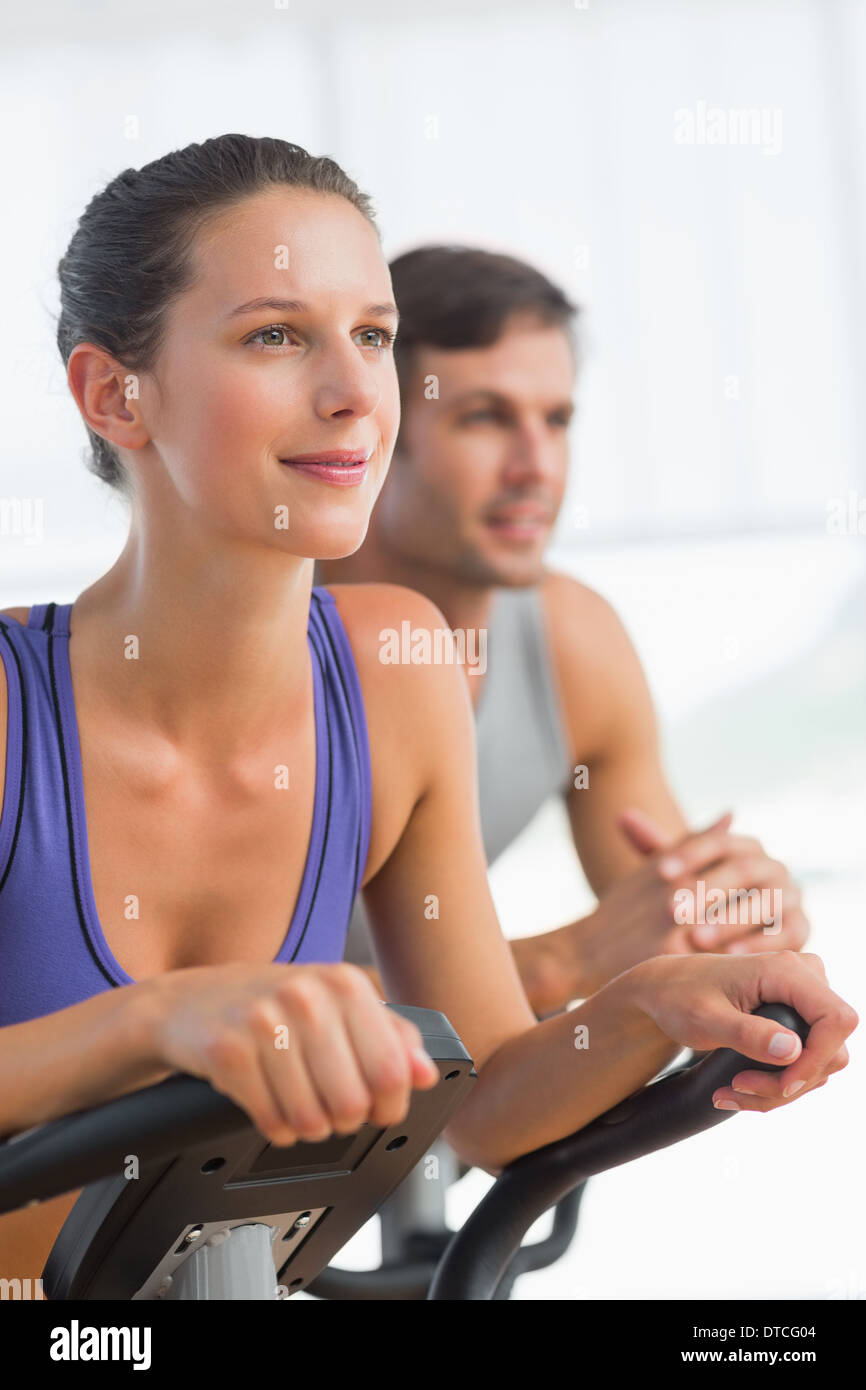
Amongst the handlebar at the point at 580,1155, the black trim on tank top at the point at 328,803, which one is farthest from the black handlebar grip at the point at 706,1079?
the black trim on tank top at the point at 328,803

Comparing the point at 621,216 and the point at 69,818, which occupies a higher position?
the point at 621,216

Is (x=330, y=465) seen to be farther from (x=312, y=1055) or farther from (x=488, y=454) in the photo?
(x=488, y=454)

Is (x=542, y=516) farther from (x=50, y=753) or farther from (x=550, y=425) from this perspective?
(x=50, y=753)

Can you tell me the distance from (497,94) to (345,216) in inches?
144

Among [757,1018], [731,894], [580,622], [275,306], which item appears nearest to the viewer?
[757,1018]

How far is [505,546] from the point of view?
163 centimetres

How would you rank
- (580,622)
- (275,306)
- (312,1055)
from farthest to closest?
(580,622) < (275,306) < (312,1055)

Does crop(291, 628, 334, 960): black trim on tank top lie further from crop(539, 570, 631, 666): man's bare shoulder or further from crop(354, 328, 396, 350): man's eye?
crop(539, 570, 631, 666): man's bare shoulder

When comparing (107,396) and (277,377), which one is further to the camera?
(107,396)

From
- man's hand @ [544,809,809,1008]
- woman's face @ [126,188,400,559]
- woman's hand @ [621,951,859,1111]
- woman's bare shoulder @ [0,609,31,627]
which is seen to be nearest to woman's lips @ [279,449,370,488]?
woman's face @ [126,188,400,559]

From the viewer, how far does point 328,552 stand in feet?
3.02

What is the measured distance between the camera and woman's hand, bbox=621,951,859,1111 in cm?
79

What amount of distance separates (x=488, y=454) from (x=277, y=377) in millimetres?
751

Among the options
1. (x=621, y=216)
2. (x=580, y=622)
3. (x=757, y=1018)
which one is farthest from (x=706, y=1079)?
(x=621, y=216)
